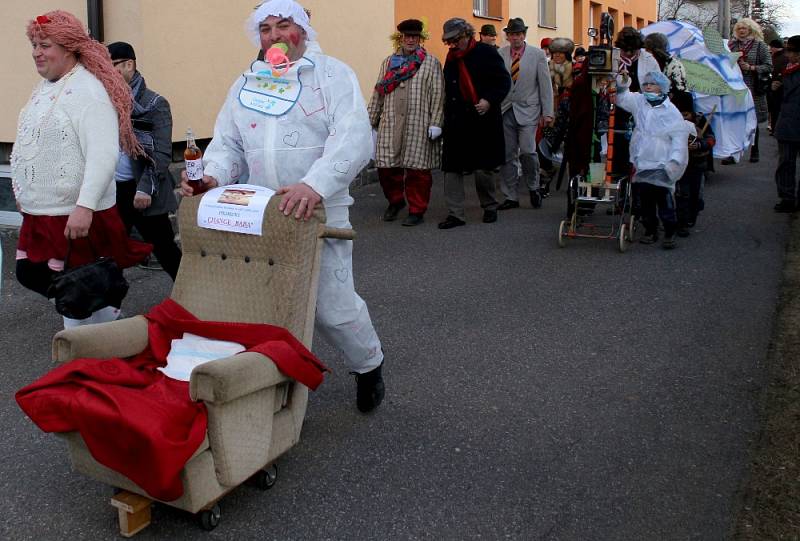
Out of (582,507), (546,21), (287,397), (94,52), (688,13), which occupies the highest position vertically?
(688,13)

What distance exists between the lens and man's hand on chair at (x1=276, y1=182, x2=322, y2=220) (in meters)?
3.38

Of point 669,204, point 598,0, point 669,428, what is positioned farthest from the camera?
point 598,0

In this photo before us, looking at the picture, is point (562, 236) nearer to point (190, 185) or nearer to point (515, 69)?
point (515, 69)

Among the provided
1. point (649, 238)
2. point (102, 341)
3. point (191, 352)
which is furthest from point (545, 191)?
point (102, 341)

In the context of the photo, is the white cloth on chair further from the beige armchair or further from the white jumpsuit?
the white jumpsuit

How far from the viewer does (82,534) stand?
322 cm

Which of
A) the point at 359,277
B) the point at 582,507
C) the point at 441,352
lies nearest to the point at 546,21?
the point at 359,277

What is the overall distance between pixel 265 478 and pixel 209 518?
36cm

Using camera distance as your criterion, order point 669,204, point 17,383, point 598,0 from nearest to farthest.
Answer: point 17,383 < point 669,204 < point 598,0

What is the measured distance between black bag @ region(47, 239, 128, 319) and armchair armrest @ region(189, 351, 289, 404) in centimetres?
123

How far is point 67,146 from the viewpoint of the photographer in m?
4.12

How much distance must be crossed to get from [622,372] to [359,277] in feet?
8.96

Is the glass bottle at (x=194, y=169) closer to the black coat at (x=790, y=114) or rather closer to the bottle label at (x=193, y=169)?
the bottle label at (x=193, y=169)

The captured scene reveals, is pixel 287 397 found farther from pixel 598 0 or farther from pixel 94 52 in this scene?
pixel 598 0
